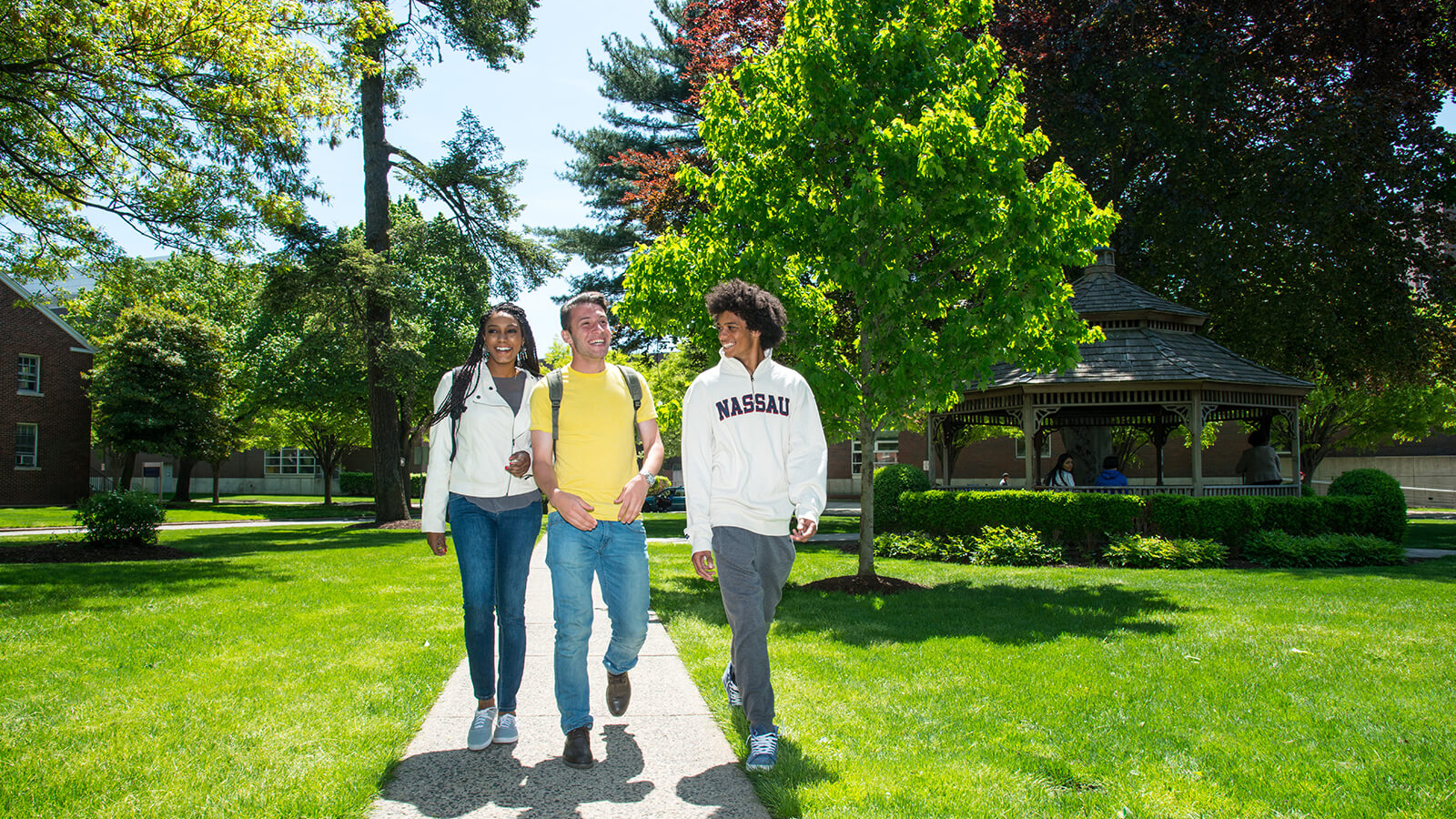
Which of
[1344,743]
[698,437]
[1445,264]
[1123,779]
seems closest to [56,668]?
[698,437]

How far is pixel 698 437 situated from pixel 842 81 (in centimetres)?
679

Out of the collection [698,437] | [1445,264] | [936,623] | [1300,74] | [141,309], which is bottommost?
[936,623]

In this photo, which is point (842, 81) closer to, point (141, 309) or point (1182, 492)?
point (1182, 492)

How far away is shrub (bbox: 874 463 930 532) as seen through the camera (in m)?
16.9

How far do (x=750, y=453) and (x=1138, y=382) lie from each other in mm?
12556

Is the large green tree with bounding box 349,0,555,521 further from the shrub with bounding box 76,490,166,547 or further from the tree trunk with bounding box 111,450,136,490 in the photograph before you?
the tree trunk with bounding box 111,450,136,490

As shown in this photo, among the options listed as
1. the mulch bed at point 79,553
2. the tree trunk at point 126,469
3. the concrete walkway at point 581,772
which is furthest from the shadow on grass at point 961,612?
the tree trunk at point 126,469

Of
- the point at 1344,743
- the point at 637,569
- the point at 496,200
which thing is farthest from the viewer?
the point at 496,200

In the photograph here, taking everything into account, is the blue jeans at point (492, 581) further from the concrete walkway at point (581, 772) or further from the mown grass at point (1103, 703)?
the mown grass at point (1103, 703)

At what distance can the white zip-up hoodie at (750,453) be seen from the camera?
4023 millimetres

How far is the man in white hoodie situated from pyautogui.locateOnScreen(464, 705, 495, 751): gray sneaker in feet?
4.01

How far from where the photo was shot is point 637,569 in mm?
4121

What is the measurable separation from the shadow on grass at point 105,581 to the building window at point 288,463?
46374mm

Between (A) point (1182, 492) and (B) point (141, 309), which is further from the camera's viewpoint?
(B) point (141, 309)
